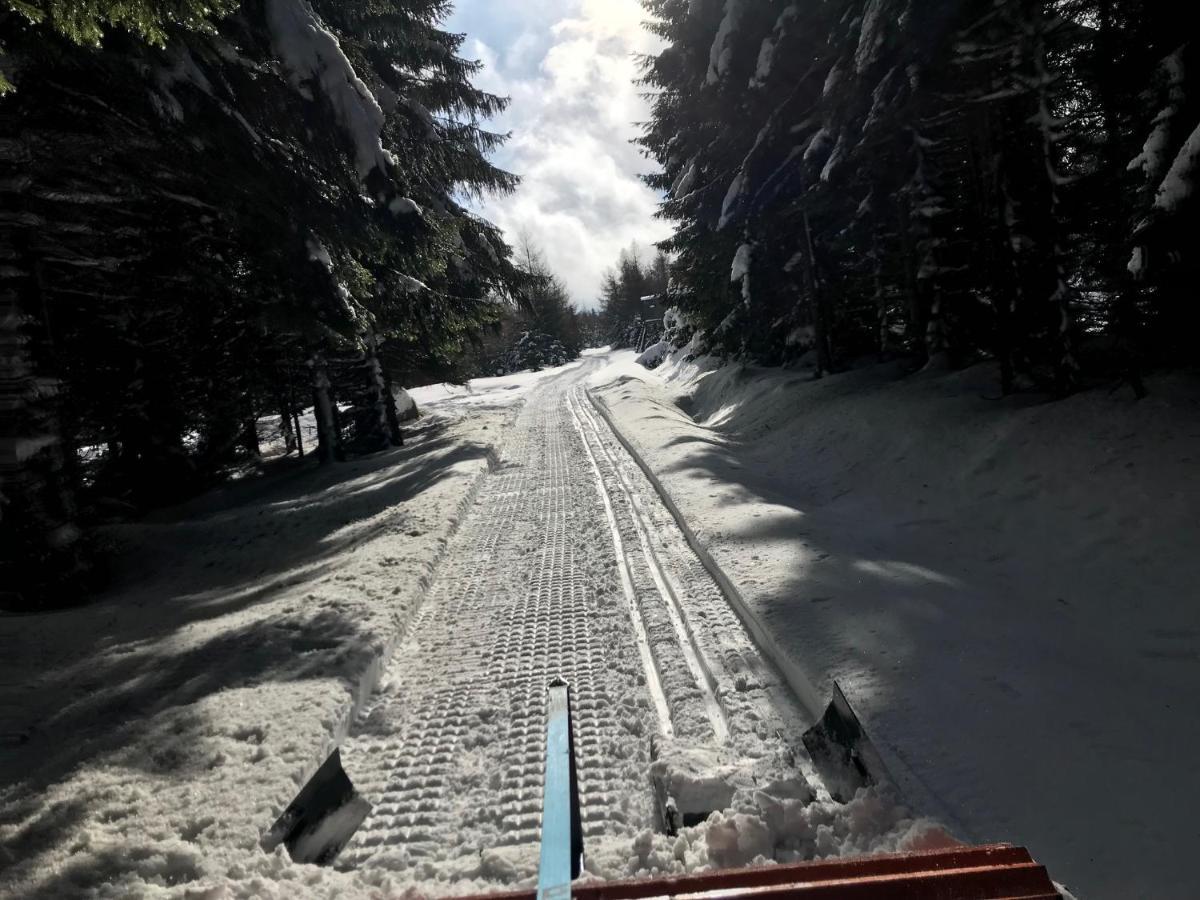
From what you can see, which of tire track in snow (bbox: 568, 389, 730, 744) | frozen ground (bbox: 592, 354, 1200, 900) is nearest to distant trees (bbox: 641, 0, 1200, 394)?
frozen ground (bbox: 592, 354, 1200, 900)

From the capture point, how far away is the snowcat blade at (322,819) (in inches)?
104

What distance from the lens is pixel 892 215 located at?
1365 cm

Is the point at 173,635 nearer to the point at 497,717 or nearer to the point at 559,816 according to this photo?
the point at 497,717

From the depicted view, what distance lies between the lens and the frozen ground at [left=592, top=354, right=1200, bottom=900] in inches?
101

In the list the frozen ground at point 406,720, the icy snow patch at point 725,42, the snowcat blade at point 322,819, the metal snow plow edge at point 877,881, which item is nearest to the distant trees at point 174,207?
the frozen ground at point 406,720

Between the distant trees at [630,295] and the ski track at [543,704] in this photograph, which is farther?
the distant trees at [630,295]

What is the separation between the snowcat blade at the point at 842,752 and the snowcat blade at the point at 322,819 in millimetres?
2173

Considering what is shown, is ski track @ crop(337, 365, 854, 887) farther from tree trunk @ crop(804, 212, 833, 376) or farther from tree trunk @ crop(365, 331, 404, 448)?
tree trunk @ crop(804, 212, 833, 376)

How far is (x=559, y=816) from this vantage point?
2316mm

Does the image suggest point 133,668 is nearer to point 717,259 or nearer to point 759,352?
point 717,259

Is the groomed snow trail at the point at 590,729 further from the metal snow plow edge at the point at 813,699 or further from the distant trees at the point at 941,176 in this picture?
the distant trees at the point at 941,176

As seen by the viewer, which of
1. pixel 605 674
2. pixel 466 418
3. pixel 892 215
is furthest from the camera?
pixel 466 418

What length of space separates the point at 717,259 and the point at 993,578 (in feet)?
43.6

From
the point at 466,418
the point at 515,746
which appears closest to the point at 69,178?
the point at 515,746
